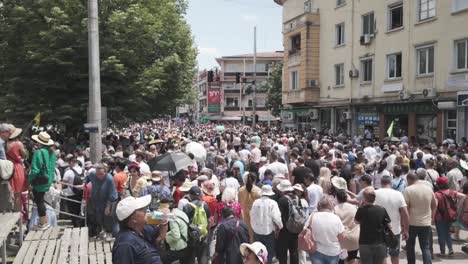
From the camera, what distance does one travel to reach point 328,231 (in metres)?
6.66

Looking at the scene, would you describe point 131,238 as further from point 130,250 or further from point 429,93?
point 429,93

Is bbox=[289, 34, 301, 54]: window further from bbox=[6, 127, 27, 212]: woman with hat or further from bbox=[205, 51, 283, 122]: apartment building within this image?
bbox=[205, 51, 283, 122]: apartment building

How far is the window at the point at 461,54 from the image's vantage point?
20875 millimetres

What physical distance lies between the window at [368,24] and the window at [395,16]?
1.48m

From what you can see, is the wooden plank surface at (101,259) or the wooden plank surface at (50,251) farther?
the wooden plank surface at (101,259)

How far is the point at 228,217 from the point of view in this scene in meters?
6.95

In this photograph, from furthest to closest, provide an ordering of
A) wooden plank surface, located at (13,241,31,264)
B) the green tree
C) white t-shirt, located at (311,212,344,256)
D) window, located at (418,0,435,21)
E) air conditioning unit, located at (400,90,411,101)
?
the green tree < air conditioning unit, located at (400,90,411,101) < window, located at (418,0,435,21) < white t-shirt, located at (311,212,344,256) < wooden plank surface, located at (13,241,31,264)

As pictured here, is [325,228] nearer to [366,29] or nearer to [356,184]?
[356,184]

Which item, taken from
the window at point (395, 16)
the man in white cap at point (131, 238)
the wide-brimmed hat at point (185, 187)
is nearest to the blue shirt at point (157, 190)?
the wide-brimmed hat at point (185, 187)

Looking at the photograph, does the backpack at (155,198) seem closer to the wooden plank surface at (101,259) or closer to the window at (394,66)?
the wooden plank surface at (101,259)

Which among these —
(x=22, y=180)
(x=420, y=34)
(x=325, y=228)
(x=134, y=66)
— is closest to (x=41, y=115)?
(x=134, y=66)

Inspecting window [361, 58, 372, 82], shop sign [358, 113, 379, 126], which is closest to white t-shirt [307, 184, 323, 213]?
shop sign [358, 113, 379, 126]

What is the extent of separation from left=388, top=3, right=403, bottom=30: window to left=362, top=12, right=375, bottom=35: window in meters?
1.48

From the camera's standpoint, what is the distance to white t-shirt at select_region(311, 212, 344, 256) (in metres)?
6.67
